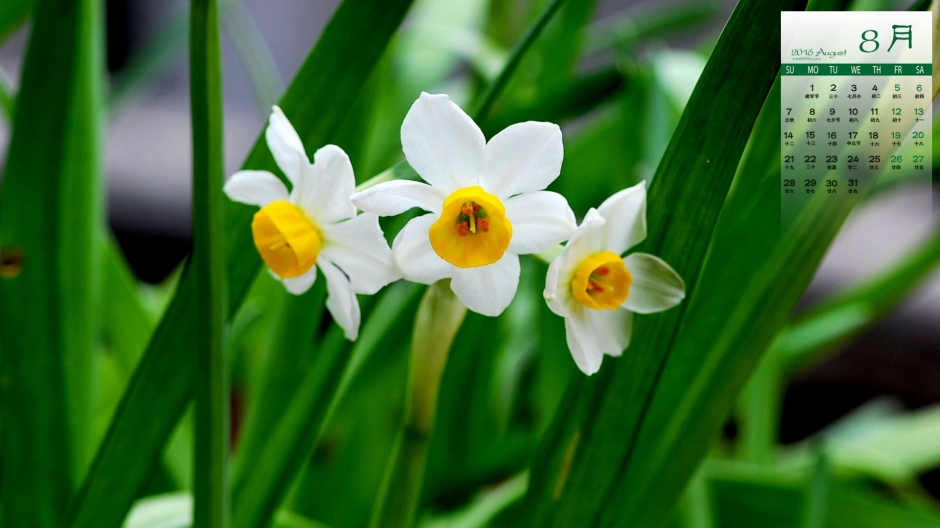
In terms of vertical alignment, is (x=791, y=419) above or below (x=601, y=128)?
below

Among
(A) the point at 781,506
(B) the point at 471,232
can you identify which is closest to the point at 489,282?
(B) the point at 471,232

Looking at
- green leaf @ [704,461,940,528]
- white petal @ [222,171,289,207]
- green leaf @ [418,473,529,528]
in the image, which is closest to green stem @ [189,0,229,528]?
white petal @ [222,171,289,207]

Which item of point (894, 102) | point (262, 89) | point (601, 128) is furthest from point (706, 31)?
point (894, 102)

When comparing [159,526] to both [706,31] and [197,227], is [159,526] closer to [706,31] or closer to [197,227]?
[197,227]

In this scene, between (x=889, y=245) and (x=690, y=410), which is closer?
(x=690, y=410)

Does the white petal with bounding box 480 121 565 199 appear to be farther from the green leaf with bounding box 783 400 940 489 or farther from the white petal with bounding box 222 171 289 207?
the green leaf with bounding box 783 400 940 489

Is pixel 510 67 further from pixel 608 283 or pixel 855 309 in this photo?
pixel 855 309

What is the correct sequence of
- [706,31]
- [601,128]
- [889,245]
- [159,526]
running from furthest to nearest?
[706,31] < [889,245] < [601,128] < [159,526]
